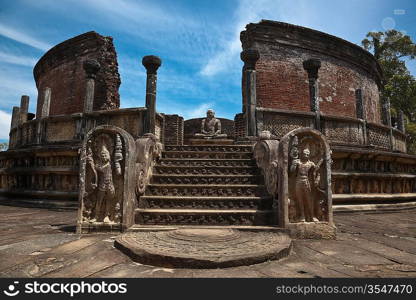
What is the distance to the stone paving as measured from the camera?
220cm

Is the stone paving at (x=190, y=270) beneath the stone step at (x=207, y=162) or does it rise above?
beneath

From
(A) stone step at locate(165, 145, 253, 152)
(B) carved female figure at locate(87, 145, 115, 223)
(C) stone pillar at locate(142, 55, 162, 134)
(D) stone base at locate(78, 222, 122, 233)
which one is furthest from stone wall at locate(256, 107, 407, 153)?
(D) stone base at locate(78, 222, 122, 233)

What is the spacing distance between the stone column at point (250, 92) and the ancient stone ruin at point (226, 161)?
0.10 ft

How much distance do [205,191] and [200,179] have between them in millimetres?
395

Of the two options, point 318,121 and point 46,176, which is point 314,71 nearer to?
point 318,121

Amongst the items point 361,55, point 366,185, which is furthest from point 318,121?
point 361,55

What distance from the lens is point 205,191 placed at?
4.58 meters

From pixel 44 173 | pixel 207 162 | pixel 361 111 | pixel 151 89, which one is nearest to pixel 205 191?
pixel 207 162

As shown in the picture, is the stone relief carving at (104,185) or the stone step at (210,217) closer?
the stone relief carving at (104,185)

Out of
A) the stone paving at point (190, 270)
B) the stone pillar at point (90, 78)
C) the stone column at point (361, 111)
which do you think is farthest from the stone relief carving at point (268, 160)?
the stone pillar at point (90, 78)

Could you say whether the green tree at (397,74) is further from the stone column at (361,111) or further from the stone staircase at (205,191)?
the stone staircase at (205,191)

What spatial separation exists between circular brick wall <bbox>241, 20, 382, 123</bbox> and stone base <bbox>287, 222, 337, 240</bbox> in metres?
9.98

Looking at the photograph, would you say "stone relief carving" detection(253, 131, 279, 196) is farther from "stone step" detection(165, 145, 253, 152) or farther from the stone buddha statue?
the stone buddha statue

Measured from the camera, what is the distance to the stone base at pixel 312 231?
3433mm
